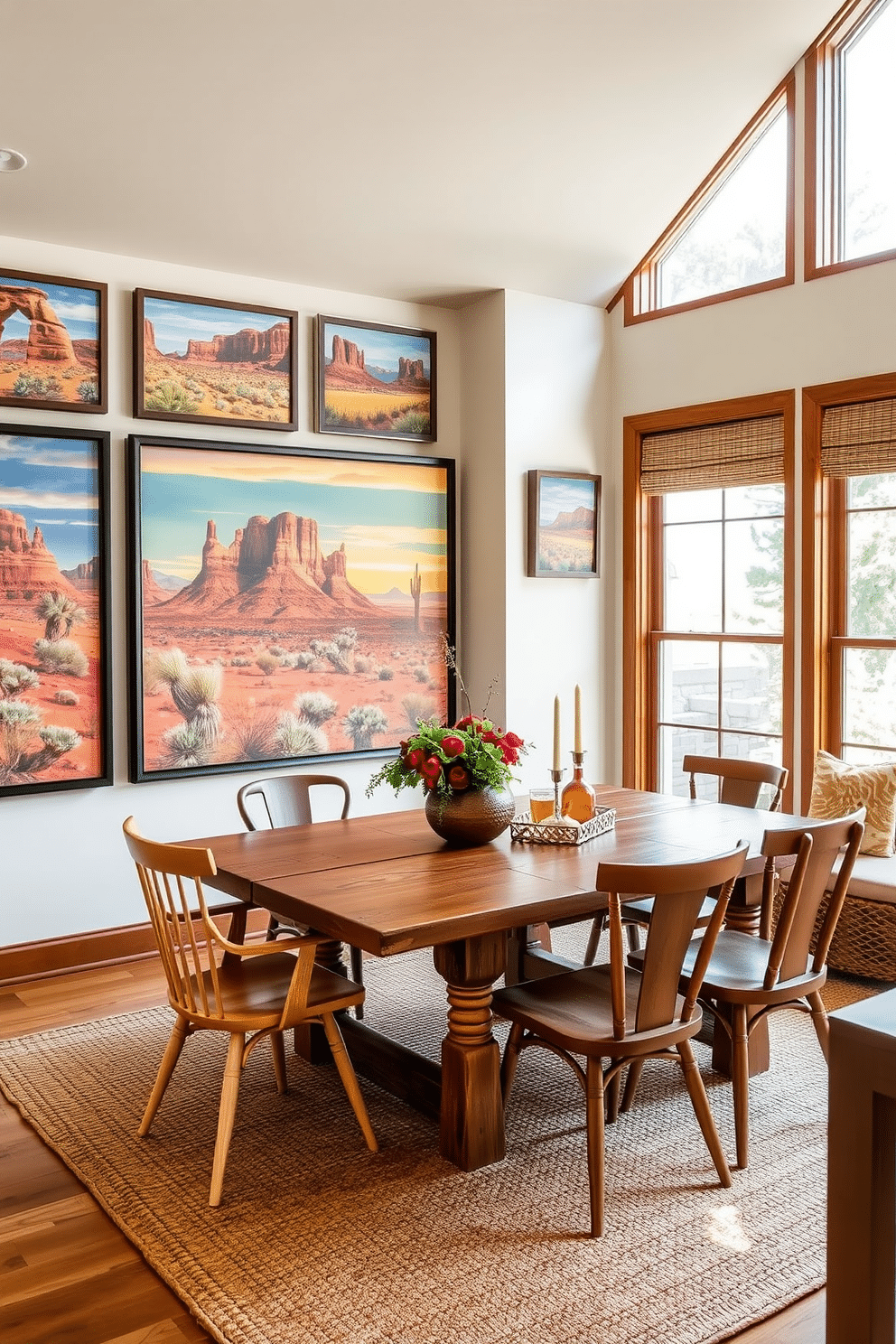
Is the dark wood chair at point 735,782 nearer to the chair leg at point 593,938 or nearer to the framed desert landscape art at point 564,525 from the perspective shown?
the chair leg at point 593,938

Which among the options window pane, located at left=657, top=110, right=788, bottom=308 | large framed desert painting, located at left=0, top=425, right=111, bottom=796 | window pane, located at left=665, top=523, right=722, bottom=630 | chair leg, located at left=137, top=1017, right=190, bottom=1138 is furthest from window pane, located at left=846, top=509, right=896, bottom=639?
chair leg, located at left=137, top=1017, right=190, bottom=1138

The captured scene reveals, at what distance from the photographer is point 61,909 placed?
4.34 metres

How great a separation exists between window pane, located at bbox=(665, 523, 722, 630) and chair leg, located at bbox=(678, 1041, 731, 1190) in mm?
2807

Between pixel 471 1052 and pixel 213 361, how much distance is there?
121 inches

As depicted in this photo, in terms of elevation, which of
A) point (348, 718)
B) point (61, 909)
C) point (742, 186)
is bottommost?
point (61, 909)

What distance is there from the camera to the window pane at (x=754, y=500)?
4906mm

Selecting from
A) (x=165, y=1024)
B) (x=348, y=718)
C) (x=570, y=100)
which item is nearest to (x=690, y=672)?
(x=348, y=718)

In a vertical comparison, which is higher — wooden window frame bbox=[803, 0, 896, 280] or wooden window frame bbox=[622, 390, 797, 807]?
wooden window frame bbox=[803, 0, 896, 280]

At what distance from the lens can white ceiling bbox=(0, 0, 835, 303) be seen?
3.57m

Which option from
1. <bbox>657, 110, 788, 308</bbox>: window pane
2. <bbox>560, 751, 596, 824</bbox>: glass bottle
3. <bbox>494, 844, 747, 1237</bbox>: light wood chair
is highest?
<bbox>657, 110, 788, 308</bbox>: window pane

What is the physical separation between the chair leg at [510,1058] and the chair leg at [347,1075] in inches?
14.1

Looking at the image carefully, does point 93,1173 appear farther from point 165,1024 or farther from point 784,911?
point 784,911

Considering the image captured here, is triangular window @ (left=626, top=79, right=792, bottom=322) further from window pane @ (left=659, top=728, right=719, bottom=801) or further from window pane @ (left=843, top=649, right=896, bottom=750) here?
window pane @ (left=659, top=728, right=719, bottom=801)

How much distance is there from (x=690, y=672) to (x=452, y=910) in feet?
9.91
